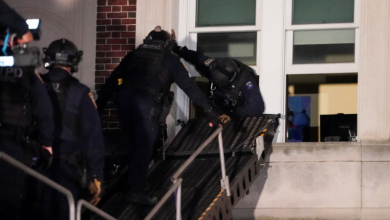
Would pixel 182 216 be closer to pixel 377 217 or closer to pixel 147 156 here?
pixel 147 156

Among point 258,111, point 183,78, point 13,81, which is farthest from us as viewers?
point 258,111

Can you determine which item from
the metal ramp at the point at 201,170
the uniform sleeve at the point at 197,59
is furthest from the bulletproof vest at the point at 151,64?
the uniform sleeve at the point at 197,59

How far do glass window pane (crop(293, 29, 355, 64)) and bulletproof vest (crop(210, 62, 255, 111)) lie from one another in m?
1.12

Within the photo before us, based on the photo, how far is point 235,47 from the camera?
460 inches

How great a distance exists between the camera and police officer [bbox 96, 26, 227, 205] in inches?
359

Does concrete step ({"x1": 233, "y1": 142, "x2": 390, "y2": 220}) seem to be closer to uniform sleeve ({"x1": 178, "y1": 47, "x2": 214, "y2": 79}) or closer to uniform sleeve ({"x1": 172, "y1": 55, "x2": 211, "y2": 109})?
uniform sleeve ({"x1": 178, "y1": 47, "x2": 214, "y2": 79})

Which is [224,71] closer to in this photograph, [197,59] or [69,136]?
[197,59]

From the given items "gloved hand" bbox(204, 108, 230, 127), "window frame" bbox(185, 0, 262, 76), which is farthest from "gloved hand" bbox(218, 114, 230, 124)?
"window frame" bbox(185, 0, 262, 76)

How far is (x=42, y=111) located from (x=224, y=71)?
3.15 m

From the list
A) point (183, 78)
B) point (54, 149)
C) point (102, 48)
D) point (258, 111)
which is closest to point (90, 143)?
point (54, 149)

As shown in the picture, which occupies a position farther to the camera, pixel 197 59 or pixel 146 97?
pixel 197 59

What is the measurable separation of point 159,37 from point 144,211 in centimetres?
179

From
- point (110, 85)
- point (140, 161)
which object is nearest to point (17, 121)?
point (140, 161)

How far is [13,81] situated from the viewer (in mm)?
7609
